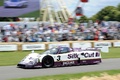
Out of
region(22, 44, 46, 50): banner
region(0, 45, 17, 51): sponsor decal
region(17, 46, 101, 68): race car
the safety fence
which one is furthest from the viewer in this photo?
region(22, 44, 46, 50): banner

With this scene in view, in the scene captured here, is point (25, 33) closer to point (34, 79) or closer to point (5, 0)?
point (5, 0)

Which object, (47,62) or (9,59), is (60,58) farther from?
(9,59)

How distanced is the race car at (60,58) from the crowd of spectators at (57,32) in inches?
380

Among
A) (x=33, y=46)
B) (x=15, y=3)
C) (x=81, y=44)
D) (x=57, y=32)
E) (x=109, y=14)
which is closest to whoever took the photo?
(x=33, y=46)

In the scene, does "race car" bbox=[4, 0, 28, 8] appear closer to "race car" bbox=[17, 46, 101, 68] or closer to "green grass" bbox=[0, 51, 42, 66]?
"green grass" bbox=[0, 51, 42, 66]

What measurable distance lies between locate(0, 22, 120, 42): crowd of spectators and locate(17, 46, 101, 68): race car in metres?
9.66

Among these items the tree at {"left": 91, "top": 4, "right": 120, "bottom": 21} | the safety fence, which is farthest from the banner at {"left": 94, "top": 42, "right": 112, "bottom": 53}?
the tree at {"left": 91, "top": 4, "right": 120, "bottom": 21}

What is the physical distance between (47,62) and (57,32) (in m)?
12.4

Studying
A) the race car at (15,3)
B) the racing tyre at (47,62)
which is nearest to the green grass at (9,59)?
the racing tyre at (47,62)

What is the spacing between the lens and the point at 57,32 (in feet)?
88.8

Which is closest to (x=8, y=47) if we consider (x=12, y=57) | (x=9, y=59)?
(x=12, y=57)

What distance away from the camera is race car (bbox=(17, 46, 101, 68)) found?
14.4 meters

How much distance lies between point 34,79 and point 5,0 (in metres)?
19.7

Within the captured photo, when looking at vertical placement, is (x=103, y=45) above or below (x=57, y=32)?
below
